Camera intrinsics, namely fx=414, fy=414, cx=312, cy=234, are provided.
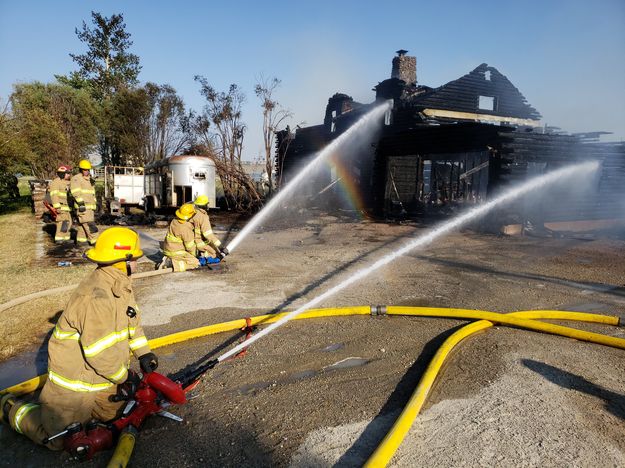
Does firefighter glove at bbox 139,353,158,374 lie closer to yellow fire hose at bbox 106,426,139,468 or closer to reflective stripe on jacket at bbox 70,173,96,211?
yellow fire hose at bbox 106,426,139,468

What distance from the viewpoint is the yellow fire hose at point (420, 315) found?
267 centimetres

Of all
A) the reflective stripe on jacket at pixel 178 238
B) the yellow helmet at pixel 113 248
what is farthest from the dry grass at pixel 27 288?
the yellow helmet at pixel 113 248

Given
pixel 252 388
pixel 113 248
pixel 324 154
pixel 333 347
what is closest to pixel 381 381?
pixel 333 347

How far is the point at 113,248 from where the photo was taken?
9.51 ft

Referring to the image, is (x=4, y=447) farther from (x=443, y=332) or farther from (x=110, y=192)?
(x=110, y=192)

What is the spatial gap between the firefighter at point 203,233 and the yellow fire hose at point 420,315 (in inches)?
128

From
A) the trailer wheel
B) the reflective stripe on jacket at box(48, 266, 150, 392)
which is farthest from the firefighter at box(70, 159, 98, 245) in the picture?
the trailer wheel

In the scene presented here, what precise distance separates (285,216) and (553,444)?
51.7 ft

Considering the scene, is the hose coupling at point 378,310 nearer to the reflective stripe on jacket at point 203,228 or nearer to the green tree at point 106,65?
the reflective stripe on jacket at point 203,228

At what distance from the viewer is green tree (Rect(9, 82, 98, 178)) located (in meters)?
24.1

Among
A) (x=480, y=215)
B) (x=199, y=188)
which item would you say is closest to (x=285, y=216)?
(x=199, y=188)

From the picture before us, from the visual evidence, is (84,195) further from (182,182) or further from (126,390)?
(182,182)

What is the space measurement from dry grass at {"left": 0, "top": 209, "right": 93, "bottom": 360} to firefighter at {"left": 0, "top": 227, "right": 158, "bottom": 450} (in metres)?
2.24

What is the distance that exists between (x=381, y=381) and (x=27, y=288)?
19.7 feet
